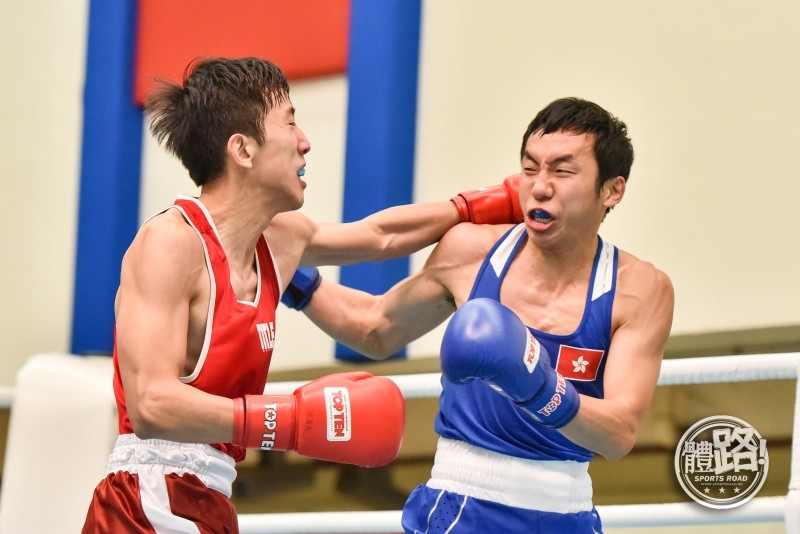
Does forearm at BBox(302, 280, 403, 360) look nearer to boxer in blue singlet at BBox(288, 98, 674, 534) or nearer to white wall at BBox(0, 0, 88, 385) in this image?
boxer in blue singlet at BBox(288, 98, 674, 534)

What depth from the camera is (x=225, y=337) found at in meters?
2.30

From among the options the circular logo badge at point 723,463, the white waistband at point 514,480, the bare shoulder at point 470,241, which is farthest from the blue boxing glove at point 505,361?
the circular logo badge at point 723,463

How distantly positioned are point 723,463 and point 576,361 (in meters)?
0.76

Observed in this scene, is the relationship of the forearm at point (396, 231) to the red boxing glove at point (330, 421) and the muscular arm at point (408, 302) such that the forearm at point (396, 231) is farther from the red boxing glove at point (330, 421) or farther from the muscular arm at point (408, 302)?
the red boxing glove at point (330, 421)

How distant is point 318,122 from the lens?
4.82 m

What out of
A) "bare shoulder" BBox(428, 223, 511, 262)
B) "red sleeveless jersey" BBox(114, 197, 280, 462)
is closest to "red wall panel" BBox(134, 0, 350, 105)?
"bare shoulder" BBox(428, 223, 511, 262)

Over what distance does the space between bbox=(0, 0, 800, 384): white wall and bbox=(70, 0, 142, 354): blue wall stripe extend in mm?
208

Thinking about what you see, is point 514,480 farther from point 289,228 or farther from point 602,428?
point 289,228

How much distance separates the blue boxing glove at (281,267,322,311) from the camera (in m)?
2.81

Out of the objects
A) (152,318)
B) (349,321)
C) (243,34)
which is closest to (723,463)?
(349,321)

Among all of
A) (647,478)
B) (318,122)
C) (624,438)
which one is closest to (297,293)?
(624,438)

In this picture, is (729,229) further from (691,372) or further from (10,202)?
(10,202)

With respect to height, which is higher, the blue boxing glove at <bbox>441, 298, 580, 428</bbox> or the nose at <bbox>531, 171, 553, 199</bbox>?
the nose at <bbox>531, 171, 553, 199</bbox>

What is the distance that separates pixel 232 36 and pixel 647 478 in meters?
2.77
